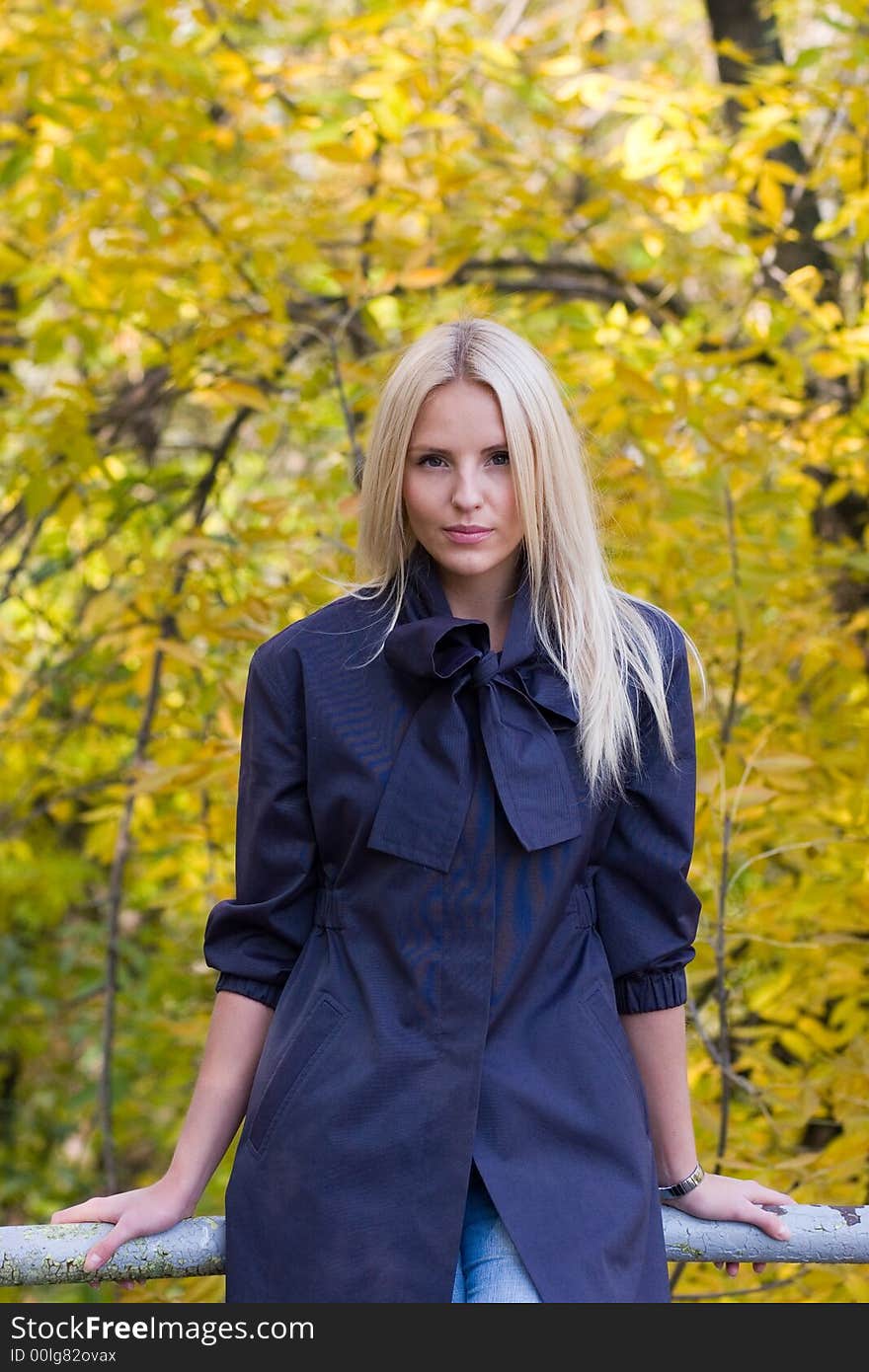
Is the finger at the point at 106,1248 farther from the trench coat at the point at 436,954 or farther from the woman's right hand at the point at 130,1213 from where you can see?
the trench coat at the point at 436,954

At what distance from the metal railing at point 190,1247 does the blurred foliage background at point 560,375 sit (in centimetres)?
70

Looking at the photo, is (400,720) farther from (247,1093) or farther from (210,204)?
(210,204)

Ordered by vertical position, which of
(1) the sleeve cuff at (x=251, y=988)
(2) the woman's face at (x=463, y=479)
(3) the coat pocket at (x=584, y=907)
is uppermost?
(2) the woman's face at (x=463, y=479)

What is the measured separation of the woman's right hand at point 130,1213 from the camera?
4.26ft

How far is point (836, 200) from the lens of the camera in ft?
11.4

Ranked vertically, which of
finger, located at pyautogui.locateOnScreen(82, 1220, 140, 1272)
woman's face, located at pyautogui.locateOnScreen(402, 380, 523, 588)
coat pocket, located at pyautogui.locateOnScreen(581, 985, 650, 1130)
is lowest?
finger, located at pyautogui.locateOnScreen(82, 1220, 140, 1272)

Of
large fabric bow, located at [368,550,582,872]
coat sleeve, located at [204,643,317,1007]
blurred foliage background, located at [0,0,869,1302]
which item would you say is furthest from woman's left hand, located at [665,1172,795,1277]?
blurred foliage background, located at [0,0,869,1302]

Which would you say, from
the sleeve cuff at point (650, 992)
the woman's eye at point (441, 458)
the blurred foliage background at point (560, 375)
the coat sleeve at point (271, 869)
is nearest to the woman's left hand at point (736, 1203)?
the sleeve cuff at point (650, 992)

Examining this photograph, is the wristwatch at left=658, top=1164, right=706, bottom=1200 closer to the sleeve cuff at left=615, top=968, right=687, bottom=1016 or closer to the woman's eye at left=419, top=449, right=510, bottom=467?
the sleeve cuff at left=615, top=968, right=687, bottom=1016

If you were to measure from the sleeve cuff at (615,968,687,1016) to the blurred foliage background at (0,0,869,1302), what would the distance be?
1.50ft

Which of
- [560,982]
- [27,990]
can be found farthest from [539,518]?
[27,990]

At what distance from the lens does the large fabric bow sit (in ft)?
4.76

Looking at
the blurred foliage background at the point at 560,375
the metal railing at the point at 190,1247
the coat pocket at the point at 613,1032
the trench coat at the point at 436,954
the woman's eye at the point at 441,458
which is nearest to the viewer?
the metal railing at the point at 190,1247

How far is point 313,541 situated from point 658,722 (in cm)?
103
